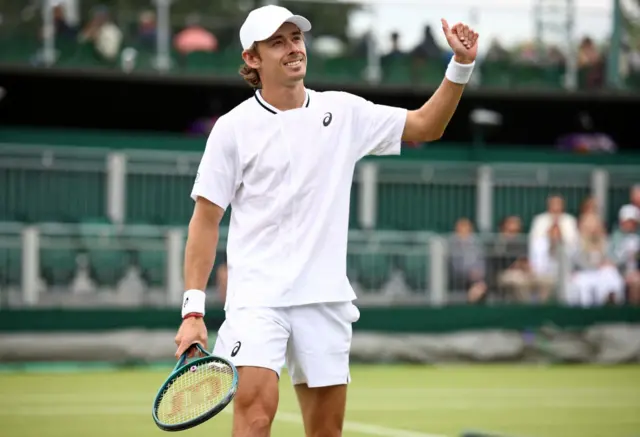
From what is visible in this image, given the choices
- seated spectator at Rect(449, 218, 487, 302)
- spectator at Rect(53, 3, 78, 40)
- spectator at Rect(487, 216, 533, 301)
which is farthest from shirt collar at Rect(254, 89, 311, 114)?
spectator at Rect(53, 3, 78, 40)

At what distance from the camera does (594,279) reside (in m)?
18.0

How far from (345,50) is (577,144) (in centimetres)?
545

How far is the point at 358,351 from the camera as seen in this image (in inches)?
681

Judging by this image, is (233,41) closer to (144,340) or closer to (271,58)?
(144,340)

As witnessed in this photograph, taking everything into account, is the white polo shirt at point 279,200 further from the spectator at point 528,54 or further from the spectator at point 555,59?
the spectator at point 555,59

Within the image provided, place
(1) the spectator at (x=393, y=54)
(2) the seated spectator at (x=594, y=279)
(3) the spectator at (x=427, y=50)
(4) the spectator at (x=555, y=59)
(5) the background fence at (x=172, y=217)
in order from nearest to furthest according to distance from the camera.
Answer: (5) the background fence at (x=172, y=217)
(2) the seated spectator at (x=594, y=279)
(3) the spectator at (x=427, y=50)
(1) the spectator at (x=393, y=54)
(4) the spectator at (x=555, y=59)

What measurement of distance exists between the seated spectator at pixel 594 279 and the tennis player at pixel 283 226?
484 inches

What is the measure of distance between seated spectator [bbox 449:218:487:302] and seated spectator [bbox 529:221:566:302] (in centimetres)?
69

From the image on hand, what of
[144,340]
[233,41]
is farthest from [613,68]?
[144,340]

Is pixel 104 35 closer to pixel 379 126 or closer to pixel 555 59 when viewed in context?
pixel 555 59

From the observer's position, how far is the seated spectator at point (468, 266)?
1734cm

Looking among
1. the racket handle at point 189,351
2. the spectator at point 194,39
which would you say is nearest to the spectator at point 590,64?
the spectator at point 194,39

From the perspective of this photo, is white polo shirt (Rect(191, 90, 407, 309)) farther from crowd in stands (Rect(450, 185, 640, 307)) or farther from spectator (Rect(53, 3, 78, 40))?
spectator (Rect(53, 3, 78, 40))

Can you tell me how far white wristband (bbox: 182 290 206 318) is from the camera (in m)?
5.62
